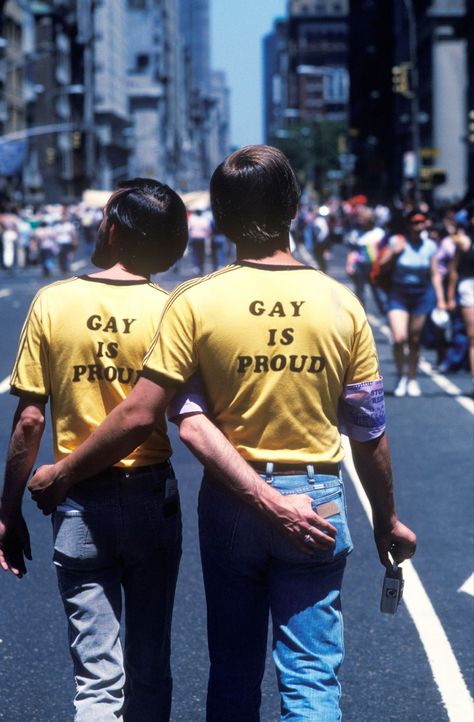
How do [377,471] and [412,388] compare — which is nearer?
[377,471]

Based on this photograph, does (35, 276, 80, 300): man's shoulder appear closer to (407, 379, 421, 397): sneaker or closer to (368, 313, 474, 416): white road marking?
(368, 313, 474, 416): white road marking

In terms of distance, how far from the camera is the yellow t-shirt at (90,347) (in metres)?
4.23

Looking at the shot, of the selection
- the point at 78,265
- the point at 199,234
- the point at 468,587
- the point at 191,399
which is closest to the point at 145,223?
the point at 191,399

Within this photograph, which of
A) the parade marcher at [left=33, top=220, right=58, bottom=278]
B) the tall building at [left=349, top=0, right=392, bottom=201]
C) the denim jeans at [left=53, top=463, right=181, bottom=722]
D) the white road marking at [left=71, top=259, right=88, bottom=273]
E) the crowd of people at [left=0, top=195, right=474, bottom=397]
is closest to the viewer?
the denim jeans at [left=53, top=463, right=181, bottom=722]

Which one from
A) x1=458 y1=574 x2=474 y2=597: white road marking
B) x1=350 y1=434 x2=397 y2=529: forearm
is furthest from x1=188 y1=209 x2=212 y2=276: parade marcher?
x1=350 y1=434 x2=397 y2=529: forearm

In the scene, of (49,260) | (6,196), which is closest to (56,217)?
(49,260)

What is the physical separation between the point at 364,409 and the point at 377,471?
0.16 meters

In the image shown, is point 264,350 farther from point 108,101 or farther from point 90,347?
point 108,101

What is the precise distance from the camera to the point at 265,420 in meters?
3.88

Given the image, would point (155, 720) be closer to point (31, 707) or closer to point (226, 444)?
point (226, 444)

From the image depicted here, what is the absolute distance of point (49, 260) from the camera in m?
41.6

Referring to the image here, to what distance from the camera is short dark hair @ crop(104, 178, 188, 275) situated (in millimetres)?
4316

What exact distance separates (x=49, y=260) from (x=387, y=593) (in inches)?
1493

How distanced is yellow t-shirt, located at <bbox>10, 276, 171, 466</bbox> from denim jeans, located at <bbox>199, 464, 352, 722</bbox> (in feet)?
1.34
